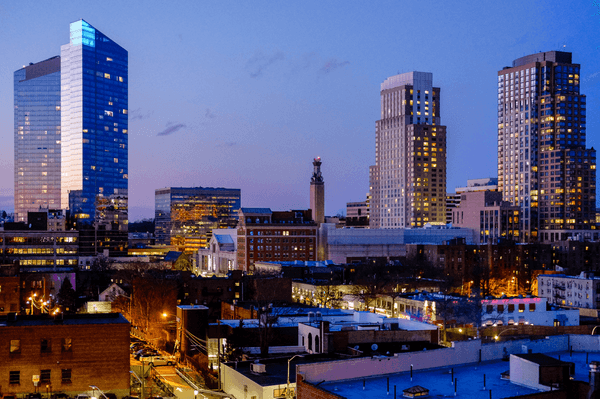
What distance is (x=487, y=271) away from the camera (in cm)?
16088

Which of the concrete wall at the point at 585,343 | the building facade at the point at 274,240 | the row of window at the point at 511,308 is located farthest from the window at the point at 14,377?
the building facade at the point at 274,240

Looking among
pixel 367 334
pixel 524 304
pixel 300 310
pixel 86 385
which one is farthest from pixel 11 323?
pixel 524 304

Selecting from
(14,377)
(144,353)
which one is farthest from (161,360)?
(14,377)

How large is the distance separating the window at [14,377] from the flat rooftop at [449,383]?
2053 cm

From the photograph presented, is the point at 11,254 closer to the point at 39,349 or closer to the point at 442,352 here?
the point at 39,349

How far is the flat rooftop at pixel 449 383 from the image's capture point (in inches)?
1366

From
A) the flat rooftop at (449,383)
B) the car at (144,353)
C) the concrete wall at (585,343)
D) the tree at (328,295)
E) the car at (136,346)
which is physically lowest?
the car at (136,346)

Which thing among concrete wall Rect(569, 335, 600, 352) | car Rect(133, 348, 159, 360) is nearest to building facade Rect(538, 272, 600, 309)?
car Rect(133, 348, 159, 360)

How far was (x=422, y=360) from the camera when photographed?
135ft

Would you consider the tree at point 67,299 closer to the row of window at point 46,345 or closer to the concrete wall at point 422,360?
the row of window at point 46,345

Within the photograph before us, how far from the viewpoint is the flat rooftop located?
114ft

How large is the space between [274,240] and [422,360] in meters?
149

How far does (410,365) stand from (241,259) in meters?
152

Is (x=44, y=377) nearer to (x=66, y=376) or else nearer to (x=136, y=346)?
(x=66, y=376)
